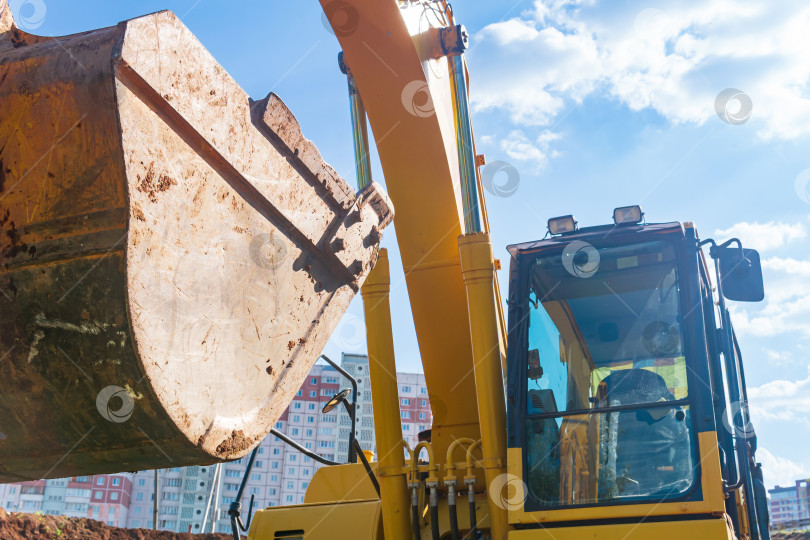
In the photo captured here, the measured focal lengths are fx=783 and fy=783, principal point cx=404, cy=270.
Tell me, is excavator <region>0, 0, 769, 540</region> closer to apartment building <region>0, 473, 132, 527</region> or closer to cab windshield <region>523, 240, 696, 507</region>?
cab windshield <region>523, 240, 696, 507</region>

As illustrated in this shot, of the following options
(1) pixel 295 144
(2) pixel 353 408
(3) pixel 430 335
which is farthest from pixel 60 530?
(1) pixel 295 144

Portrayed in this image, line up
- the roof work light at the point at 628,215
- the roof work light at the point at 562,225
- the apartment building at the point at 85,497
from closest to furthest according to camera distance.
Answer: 1. the roof work light at the point at 628,215
2. the roof work light at the point at 562,225
3. the apartment building at the point at 85,497

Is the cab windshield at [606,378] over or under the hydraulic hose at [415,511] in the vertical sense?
over

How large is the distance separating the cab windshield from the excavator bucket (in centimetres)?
183

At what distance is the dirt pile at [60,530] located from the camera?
5772mm

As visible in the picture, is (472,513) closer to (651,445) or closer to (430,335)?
(651,445)

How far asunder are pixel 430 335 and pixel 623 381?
1.16 meters

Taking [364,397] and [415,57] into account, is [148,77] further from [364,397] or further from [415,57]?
[364,397]

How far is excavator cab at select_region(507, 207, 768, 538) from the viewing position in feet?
10.4

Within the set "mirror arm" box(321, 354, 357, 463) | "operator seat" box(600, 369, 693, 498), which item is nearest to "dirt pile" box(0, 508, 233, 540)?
"mirror arm" box(321, 354, 357, 463)

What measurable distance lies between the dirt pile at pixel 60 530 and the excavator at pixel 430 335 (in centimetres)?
276

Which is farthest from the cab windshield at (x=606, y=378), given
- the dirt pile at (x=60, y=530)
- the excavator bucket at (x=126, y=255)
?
the dirt pile at (x=60, y=530)

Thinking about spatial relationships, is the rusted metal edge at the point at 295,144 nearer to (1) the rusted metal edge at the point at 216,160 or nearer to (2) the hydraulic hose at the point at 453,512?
(1) the rusted metal edge at the point at 216,160

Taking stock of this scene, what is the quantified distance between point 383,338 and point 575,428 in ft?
3.40
